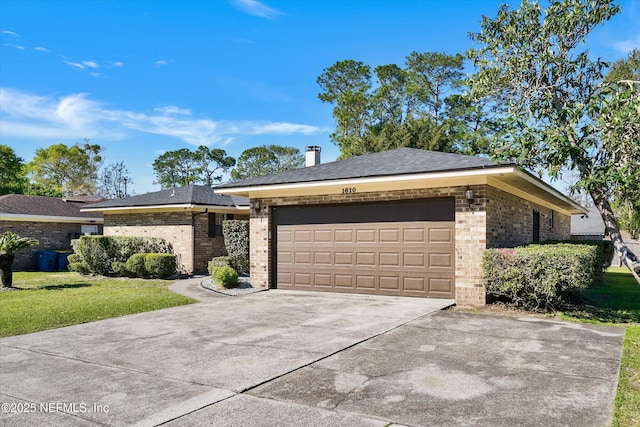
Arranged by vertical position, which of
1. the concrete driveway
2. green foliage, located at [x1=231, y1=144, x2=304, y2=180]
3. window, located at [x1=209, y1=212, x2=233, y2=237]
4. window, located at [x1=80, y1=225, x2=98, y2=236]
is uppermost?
green foliage, located at [x1=231, y1=144, x2=304, y2=180]

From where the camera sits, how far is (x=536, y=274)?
28.0 ft

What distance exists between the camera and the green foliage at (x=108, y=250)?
1689cm

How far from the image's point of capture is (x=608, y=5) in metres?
6.44

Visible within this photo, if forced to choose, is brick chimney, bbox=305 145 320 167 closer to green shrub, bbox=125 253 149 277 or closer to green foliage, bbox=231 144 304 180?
green shrub, bbox=125 253 149 277

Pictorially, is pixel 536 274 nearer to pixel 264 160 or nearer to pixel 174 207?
pixel 174 207

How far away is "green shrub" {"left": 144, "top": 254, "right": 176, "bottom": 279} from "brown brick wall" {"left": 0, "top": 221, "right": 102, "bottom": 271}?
919 cm

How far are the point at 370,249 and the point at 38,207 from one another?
19506 millimetres

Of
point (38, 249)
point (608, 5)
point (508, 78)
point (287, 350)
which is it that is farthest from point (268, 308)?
point (38, 249)

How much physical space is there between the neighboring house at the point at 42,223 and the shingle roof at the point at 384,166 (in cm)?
1408

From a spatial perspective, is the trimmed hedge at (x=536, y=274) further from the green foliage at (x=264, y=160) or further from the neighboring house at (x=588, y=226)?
the green foliage at (x=264, y=160)

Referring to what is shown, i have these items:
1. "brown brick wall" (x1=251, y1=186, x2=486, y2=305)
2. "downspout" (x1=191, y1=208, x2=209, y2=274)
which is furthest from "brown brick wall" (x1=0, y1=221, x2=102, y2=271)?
"brown brick wall" (x1=251, y1=186, x2=486, y2=305)

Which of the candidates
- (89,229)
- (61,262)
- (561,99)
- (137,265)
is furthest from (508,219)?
(89,229)

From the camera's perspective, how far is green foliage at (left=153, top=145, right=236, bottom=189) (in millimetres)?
62781

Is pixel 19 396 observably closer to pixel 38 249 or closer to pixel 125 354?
pixel 125 354
